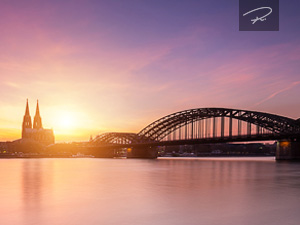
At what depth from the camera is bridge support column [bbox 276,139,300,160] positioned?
73.9 metres

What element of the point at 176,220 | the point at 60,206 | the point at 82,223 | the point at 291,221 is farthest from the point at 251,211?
the point at 60,206

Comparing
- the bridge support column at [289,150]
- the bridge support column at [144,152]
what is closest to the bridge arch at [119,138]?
the bridge support column at [144,152]

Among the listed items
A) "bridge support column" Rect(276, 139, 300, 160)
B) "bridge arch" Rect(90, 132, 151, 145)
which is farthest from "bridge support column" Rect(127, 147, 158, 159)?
"bridge support column" Rect(276, 139, 300, 160)

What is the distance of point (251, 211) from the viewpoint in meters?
11.1

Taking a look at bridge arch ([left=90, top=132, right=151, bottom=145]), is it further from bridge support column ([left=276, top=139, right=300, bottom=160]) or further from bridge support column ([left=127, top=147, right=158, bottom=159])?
bridge support column ([left=276, top=139, right=300, bottom=160])

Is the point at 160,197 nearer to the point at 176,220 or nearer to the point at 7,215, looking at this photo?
the point at 176,220

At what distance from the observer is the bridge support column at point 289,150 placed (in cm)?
7394

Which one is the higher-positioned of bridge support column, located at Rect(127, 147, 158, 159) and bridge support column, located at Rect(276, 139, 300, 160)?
bridge support column, located at Rect(276, 139, 300, 160)

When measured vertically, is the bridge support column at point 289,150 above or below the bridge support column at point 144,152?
above

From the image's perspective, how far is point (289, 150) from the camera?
7494 cm

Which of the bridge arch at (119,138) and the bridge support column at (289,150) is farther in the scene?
the bridge arch at (119,138)

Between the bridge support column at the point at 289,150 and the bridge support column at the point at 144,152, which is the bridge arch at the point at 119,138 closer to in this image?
the bridge support column at the point at 144,152

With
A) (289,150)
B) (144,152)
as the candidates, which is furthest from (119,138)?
(289,150)

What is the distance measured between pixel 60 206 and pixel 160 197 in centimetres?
426
